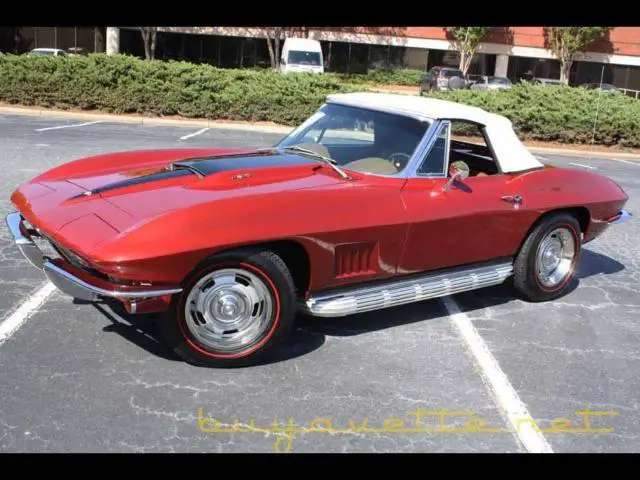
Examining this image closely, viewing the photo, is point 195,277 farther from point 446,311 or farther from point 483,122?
point 483,122

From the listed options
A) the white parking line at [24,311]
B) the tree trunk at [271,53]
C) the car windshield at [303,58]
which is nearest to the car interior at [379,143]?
the white parking line at [24,311]

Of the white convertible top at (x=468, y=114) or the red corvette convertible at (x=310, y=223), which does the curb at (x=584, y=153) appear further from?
the white convertible top at (x=468, y=114)

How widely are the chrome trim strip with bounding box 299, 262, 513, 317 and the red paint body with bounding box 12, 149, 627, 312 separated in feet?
0.25

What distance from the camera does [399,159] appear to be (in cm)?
447

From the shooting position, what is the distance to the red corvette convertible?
11.2 ft

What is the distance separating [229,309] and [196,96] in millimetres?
14607

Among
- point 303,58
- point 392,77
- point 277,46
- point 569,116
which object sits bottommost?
point 569,116

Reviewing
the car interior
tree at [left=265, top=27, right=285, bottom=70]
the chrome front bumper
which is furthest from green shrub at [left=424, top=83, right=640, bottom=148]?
tree at [left=265, top=27, right=285, bottom=70]

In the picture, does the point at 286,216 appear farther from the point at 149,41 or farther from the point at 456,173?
the point at 149,41

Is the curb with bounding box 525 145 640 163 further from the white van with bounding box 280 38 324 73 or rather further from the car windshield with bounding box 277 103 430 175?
the white van with bounding box 280 38 324 73

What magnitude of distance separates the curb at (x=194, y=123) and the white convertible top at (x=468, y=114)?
1137 cm

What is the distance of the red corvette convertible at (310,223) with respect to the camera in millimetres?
3426

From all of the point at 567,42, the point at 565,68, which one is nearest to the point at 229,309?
the point at 567,42
